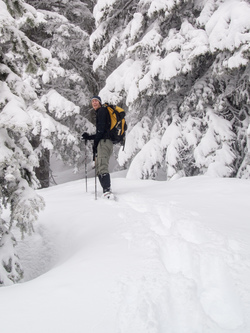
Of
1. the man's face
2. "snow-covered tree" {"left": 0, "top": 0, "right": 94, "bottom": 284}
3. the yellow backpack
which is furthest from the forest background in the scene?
"snow-covered tree" {"left": 0, "top": 0, "right": 94, "bottom": 284}

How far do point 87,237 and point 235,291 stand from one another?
6.34 ft

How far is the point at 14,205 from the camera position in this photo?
3301 millimetres

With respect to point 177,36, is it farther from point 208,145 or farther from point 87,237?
point 87,237

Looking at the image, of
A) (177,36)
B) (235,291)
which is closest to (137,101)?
(177,36)

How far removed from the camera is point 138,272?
2514 millimetres

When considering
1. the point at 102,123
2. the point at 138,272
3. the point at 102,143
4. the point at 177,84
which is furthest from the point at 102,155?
the point at 138,272

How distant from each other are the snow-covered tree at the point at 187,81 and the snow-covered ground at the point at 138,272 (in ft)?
9.93

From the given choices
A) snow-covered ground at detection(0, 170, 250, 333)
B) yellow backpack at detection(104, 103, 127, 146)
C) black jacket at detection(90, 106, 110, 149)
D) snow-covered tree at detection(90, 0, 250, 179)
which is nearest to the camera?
snow-covered ground at detection(0, 170, 250, 333)

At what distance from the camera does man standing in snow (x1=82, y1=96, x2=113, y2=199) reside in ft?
19.5

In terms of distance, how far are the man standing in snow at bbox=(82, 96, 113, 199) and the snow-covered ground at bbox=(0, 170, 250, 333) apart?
52.2 inches

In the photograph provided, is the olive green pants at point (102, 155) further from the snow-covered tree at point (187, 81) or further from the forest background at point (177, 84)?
the snow-covered tree at point (187, 81)

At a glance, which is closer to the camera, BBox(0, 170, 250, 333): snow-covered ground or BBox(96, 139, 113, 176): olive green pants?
BBox(0, 170, 250, 333): snow-covered ground

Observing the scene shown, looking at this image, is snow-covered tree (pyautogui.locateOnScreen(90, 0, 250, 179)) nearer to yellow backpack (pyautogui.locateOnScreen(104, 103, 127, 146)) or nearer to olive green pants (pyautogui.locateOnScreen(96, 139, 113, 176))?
yellow backpack (pyautogui.locateOnScreen(104, 103, 127, 146))

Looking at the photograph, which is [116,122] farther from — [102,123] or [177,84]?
[177,84]
